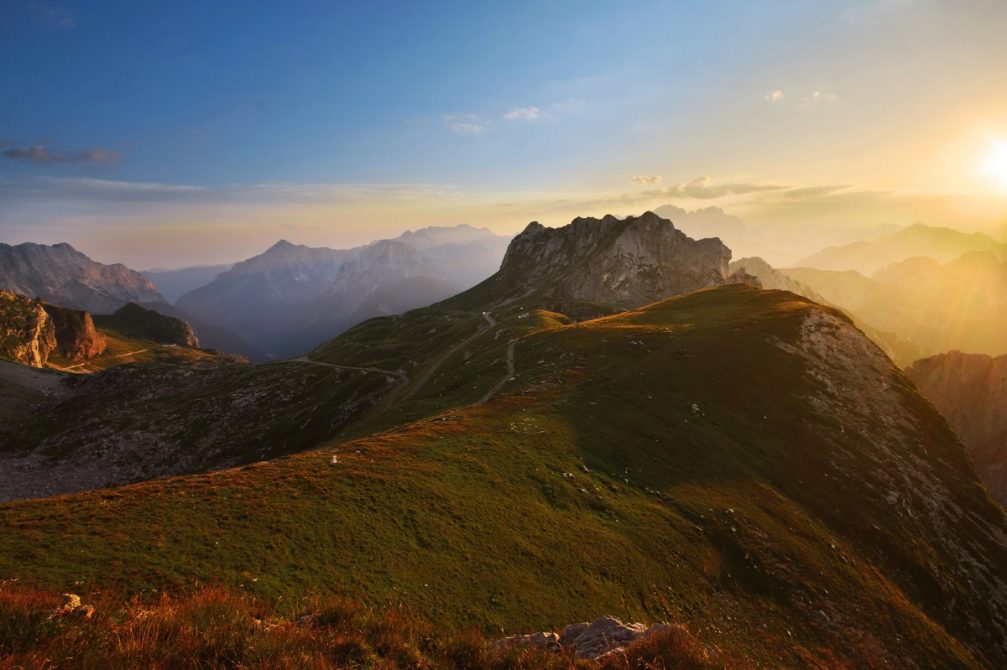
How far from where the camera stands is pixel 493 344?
92188 millimetres

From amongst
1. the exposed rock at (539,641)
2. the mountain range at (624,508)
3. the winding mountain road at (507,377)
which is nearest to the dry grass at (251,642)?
the exposed rock at (539,641)

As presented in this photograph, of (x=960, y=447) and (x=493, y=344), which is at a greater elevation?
(x=493, y=344)

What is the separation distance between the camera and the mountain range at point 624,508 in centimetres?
2230

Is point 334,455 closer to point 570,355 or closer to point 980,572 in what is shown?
point 570,355

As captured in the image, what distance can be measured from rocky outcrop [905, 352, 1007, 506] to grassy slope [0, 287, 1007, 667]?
127880 mm

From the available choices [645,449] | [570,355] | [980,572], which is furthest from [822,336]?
[645,449]

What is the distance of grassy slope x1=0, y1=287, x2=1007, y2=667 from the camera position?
21562mm

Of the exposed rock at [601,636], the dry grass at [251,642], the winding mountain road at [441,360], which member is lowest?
the winding mountain road at [441,360]

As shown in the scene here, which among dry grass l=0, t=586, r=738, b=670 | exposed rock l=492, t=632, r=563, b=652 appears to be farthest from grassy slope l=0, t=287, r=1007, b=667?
dry grass l=0, t=586, r=738, b=670

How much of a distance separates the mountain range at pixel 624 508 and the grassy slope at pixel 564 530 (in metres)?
0.17

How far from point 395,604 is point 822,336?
83296 millimetres

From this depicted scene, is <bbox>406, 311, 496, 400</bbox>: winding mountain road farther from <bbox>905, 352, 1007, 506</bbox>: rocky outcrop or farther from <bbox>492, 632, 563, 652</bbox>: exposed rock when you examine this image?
<bbox>905, 352, 1007, 506</bbox>: rocky outcrop

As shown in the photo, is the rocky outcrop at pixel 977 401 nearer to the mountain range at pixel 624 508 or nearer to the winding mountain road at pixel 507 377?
the mountain range at pixel 624 508

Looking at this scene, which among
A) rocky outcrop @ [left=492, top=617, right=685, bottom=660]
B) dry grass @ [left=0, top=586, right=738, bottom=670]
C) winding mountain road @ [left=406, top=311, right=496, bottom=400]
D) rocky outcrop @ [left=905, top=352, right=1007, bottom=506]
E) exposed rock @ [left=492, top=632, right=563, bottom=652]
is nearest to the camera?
dry grass @ [left=0, top=586, right=738, bottom=670]
